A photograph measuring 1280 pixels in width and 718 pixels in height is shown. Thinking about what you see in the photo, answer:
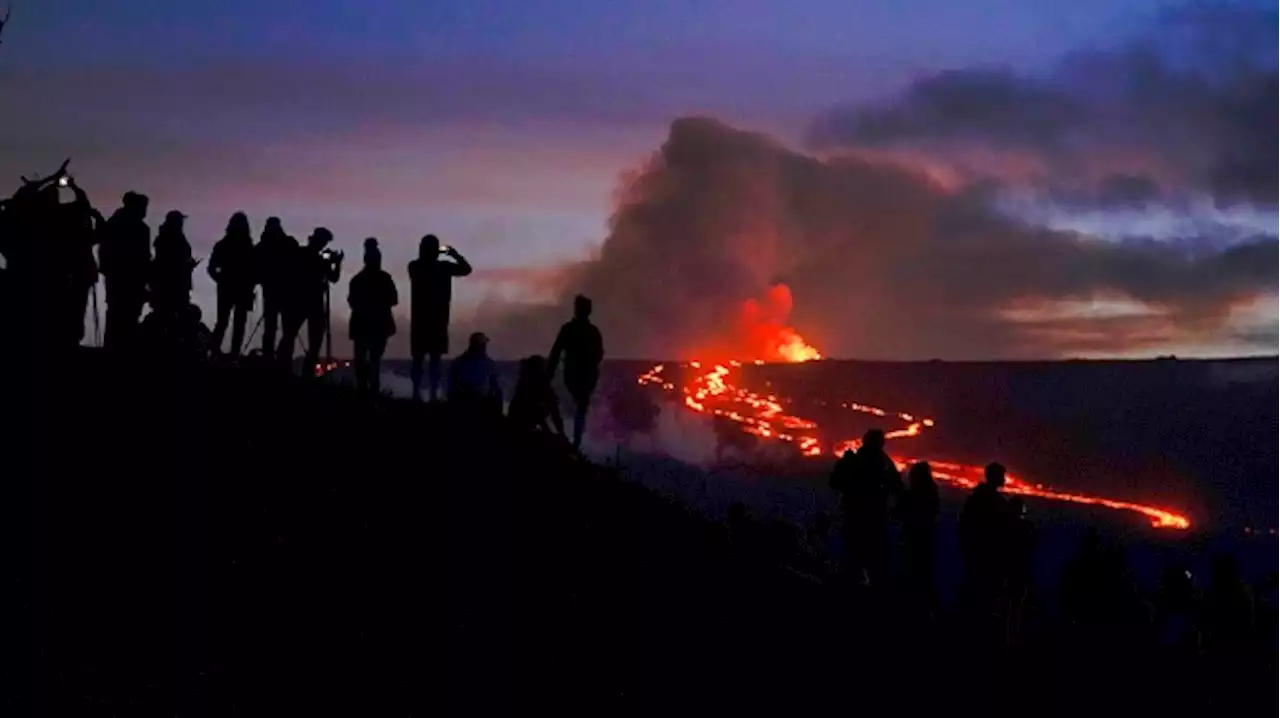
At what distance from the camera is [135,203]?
16875mm

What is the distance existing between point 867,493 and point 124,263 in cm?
981

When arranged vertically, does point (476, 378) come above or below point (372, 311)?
below

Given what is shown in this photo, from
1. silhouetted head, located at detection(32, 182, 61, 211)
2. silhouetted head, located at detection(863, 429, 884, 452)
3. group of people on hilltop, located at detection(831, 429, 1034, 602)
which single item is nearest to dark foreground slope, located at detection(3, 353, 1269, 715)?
group of people on hilltop, located at detection(831, 429, 1034, 602)

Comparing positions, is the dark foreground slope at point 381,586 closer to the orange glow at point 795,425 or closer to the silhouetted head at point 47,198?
the silhouetted head at point 47,198

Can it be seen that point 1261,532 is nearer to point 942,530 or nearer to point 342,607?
point 942,530

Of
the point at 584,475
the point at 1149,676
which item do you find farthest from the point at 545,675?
the point at 1149,676

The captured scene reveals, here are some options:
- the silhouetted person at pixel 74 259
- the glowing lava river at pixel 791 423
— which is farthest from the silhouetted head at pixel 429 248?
the glowing lava river at pixel 791 423

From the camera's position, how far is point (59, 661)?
990 centimetres

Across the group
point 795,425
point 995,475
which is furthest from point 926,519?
point 795,425

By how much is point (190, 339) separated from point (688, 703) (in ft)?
31.5

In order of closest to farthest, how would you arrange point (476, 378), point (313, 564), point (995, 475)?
point (313, 564), point (995, 475), point (476, 378)

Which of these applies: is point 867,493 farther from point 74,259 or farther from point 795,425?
point 795,425

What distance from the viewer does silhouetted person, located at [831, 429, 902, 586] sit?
57.2 ft

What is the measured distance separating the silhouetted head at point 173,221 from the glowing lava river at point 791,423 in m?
23.9
